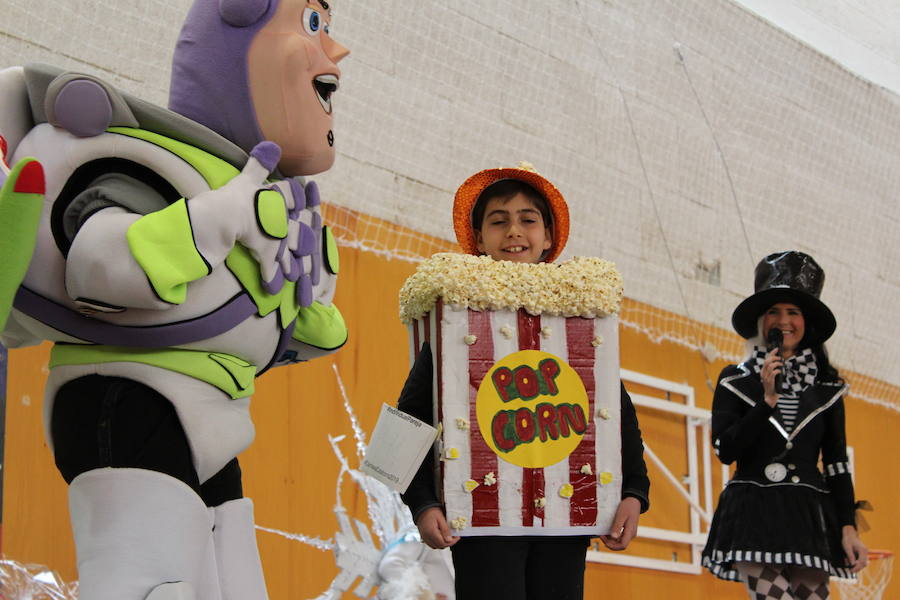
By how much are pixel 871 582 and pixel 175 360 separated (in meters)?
3.58

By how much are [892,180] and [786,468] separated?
376cm

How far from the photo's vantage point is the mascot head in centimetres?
218

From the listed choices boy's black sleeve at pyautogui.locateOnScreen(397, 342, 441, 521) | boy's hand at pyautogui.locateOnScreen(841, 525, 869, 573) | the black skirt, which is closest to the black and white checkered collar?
the black skirt

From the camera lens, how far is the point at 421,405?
232 centimetres

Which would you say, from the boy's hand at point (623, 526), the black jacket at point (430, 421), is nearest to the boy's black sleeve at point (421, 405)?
the black jacket at point (430, 421)

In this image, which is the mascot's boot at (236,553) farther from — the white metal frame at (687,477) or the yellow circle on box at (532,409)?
the white metal frame at (687,477)

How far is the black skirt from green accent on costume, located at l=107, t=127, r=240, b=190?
1686 mm

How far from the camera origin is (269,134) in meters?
2.21

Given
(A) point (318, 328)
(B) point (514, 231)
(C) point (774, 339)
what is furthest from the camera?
(C) point (774, 339)

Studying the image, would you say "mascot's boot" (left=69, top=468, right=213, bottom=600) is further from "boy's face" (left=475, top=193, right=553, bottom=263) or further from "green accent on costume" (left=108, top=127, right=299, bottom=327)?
"boy's face" (left=475, top=193, right=553, bottom=263)

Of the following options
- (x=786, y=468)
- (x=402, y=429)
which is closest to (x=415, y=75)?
(x=786, y=468)

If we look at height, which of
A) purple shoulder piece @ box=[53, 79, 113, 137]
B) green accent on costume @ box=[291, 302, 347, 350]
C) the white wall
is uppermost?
the white wall

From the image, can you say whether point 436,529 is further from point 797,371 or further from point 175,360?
point 797,371

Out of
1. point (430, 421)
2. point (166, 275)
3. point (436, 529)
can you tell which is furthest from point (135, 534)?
point (430, 421)
